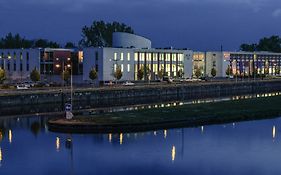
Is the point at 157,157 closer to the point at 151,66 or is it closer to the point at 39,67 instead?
the point at 39,67

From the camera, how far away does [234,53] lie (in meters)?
188

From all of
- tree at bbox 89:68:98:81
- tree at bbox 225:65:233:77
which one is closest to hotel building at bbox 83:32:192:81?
tree at bbox 89:68:98:81

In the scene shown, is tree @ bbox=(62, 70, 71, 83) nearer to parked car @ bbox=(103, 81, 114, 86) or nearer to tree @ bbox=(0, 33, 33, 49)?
parked car @ bbox=(103, 81, 114, 86)

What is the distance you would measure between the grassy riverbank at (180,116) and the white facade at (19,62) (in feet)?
198

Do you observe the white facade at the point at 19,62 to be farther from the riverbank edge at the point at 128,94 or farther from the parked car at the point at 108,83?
the riverbank edge at the point at 128,94

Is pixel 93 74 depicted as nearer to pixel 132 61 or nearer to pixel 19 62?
pixel 132 61

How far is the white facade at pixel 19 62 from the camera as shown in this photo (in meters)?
136

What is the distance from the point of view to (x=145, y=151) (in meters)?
51.3

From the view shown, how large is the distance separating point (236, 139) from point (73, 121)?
18.5m

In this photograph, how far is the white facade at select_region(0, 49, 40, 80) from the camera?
136 meters

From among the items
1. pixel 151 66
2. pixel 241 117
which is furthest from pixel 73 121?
pixel 151 66

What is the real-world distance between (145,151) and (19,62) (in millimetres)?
93593

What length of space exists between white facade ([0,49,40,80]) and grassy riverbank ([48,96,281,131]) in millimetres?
60482

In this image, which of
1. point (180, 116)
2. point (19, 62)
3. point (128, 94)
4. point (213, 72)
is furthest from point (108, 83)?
point (180, 116)
